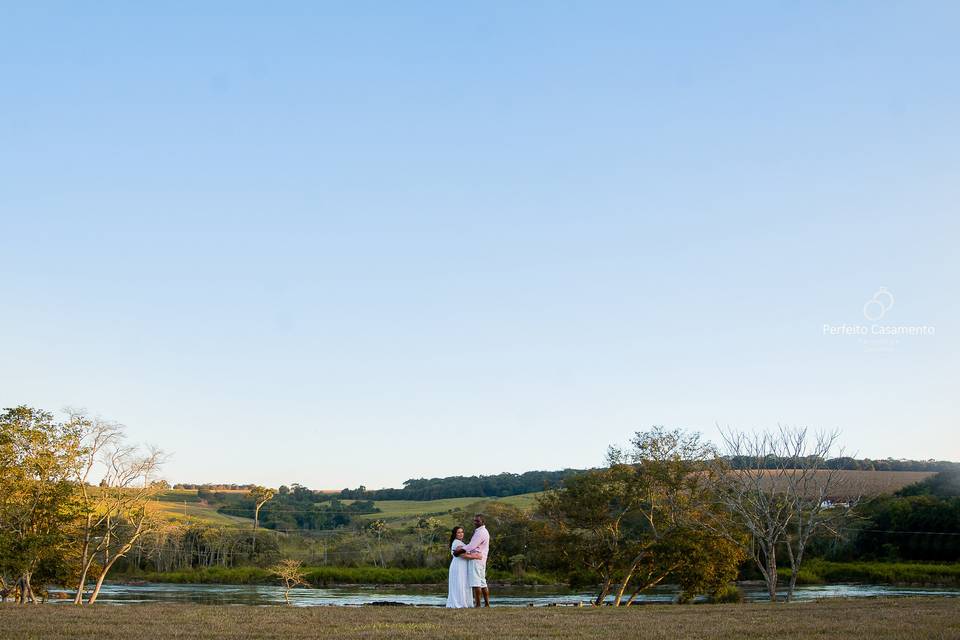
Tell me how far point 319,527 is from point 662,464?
106243mm

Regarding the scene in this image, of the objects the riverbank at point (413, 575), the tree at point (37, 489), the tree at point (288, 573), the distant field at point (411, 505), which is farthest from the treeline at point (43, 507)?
the distant field at point (411, 505)

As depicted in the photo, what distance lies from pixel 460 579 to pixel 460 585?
135mm

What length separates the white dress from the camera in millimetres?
19828

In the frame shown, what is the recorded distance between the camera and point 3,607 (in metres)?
16.5

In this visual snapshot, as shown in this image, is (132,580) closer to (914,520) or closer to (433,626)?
(914,520)

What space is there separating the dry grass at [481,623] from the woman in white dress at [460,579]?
2588mm

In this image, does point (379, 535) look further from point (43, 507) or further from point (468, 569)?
point (468, 569)

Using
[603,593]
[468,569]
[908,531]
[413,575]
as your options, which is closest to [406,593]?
[413,575]

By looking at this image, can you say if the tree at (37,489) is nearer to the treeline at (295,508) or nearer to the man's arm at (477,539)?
the man's arm at (477,539)

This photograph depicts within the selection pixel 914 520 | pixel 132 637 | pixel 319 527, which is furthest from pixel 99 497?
pixel 319 527

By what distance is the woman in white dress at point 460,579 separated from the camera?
1981cm

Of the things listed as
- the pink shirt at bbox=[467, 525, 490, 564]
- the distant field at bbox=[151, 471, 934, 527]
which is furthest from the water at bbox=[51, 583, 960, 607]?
the pink shirt at bbox=[467, 525, 490, 564]

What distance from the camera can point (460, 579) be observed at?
20.0 m

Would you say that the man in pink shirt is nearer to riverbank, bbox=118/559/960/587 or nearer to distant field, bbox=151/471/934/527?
riverbank, bbox=118/559/960/587
